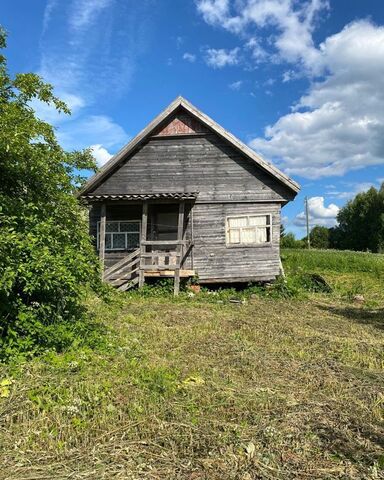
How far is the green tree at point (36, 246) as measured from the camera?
533 cm

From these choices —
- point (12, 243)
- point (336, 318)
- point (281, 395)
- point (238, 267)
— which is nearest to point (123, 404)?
point (281, 395)

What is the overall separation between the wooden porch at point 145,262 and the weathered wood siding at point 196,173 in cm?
136

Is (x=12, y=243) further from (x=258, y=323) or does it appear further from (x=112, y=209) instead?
(x=112, y=209)

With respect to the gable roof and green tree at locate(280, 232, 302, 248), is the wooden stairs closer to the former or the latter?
the gable roof

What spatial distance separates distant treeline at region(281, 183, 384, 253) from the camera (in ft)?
185

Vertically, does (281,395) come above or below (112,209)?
below

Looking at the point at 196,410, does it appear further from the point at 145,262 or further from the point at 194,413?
the point at 145,262

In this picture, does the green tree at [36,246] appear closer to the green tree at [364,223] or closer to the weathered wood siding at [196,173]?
the weathered wood siding at [196,173]

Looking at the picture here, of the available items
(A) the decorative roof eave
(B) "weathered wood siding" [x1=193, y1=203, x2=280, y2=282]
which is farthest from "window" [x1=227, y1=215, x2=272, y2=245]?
(A) the decorative roof eave

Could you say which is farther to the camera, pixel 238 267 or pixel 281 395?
pixel 238 267

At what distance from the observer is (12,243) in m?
5.10

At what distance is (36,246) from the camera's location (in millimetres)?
5574

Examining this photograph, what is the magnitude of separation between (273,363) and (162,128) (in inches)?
439

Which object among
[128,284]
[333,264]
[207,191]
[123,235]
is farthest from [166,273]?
[333,264]
